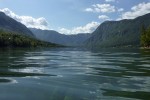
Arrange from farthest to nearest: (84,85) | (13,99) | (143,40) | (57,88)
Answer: (143,40)
(84,85)
(57,88)
(13,99)

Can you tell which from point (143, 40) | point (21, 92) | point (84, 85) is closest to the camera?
point (21, 92)

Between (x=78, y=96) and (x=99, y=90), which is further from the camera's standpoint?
(x=99, y=90)

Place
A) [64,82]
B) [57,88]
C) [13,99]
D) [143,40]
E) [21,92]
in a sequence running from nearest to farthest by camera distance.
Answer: [13,99] < [21,92] < [57,88] < [64,82] < [143,40]

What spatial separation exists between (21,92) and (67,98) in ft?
13.2

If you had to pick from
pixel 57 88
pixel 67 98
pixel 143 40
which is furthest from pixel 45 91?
pixel 143 40

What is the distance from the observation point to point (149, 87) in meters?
23.9

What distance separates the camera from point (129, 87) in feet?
78.7

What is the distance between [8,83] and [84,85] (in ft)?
21.5

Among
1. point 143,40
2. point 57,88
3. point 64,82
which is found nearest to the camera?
point 57,88

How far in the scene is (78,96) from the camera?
20.2 meters

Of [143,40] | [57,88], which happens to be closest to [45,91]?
[57,88]

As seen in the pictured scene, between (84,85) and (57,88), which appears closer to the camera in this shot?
(57,88)

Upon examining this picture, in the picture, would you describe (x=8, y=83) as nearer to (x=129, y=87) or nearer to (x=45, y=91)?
(x=45, y=91)

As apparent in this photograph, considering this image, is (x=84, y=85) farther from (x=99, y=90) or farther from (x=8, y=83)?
(x=8, y=83)
